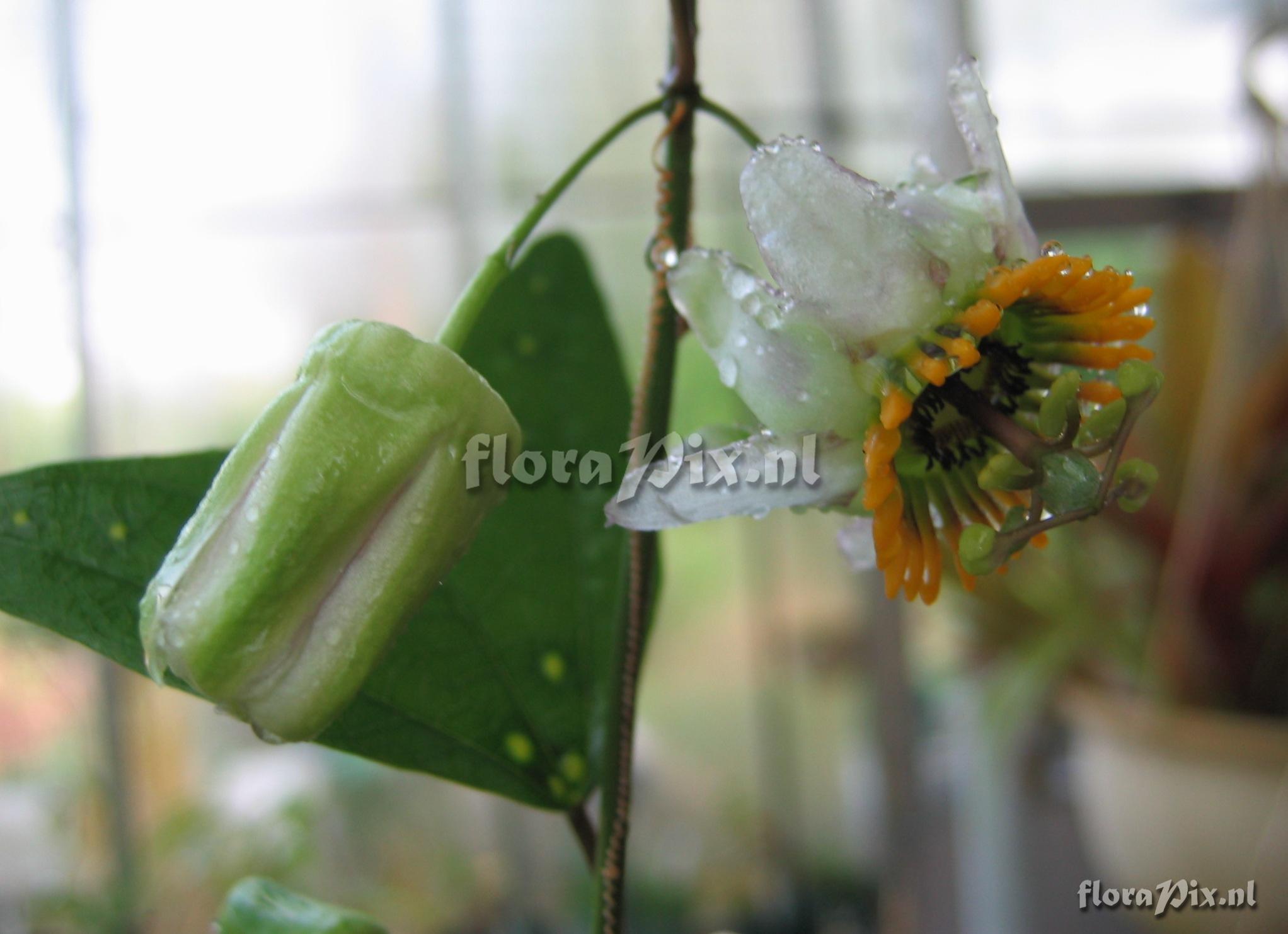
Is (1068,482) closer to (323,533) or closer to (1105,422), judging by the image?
(1105,422)

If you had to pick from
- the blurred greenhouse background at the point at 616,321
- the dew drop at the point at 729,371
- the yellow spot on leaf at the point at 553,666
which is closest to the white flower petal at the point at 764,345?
the dew drop at the point at 729,371

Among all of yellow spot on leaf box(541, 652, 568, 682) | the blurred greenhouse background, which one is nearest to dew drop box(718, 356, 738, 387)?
yellow spot on leaf box(541, 652, 568, 682)

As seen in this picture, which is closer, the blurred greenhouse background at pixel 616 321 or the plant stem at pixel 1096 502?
the plant stem at pixel 1096 502

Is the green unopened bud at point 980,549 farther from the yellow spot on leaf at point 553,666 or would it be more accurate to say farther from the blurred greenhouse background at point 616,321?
the blurred greenhouse background at point 616,321

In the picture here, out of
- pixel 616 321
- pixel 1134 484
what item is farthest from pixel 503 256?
pixel 616 321

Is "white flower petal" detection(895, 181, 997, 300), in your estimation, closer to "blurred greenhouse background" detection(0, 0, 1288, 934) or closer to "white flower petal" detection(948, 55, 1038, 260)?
"white flower petal" detection(948, 55, 1038, 260)

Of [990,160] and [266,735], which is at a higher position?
[990,160]

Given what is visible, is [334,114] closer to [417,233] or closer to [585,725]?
[417,233]
